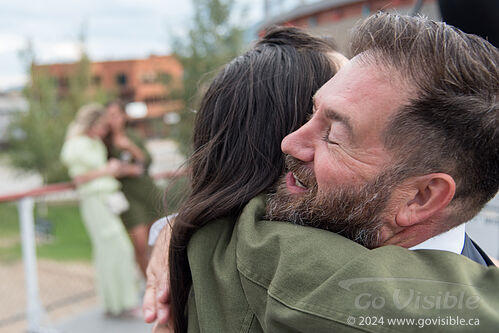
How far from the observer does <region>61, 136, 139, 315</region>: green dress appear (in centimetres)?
457

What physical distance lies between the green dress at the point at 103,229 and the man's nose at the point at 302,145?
148 inches

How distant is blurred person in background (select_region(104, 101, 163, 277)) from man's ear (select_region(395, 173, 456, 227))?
407cm

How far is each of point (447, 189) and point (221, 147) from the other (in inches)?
24.4

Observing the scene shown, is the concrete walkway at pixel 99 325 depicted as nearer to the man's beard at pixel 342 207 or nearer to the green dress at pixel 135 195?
the green dress at pixel 135 195

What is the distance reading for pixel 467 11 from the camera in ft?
6.04

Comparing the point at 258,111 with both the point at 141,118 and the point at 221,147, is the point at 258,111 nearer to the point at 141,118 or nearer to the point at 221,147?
the point at 221,147

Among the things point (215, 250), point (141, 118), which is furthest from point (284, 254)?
point (141, 118)

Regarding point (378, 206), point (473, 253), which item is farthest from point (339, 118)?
point (473, 253)

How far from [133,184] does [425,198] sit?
4.30 meters

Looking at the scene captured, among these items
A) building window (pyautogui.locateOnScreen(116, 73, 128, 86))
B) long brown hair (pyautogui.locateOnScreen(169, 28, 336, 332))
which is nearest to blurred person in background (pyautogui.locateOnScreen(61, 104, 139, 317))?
long brown hair (pyautogui.locateOnScreen(169, 28, 336, 332))

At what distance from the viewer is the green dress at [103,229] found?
4.57 meters

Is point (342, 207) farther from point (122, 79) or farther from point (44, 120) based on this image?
point (122, 79)

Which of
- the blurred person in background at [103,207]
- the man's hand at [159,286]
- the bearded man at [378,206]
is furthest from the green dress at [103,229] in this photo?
the bearded man at [378,206]

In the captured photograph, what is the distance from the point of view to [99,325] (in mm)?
4695
